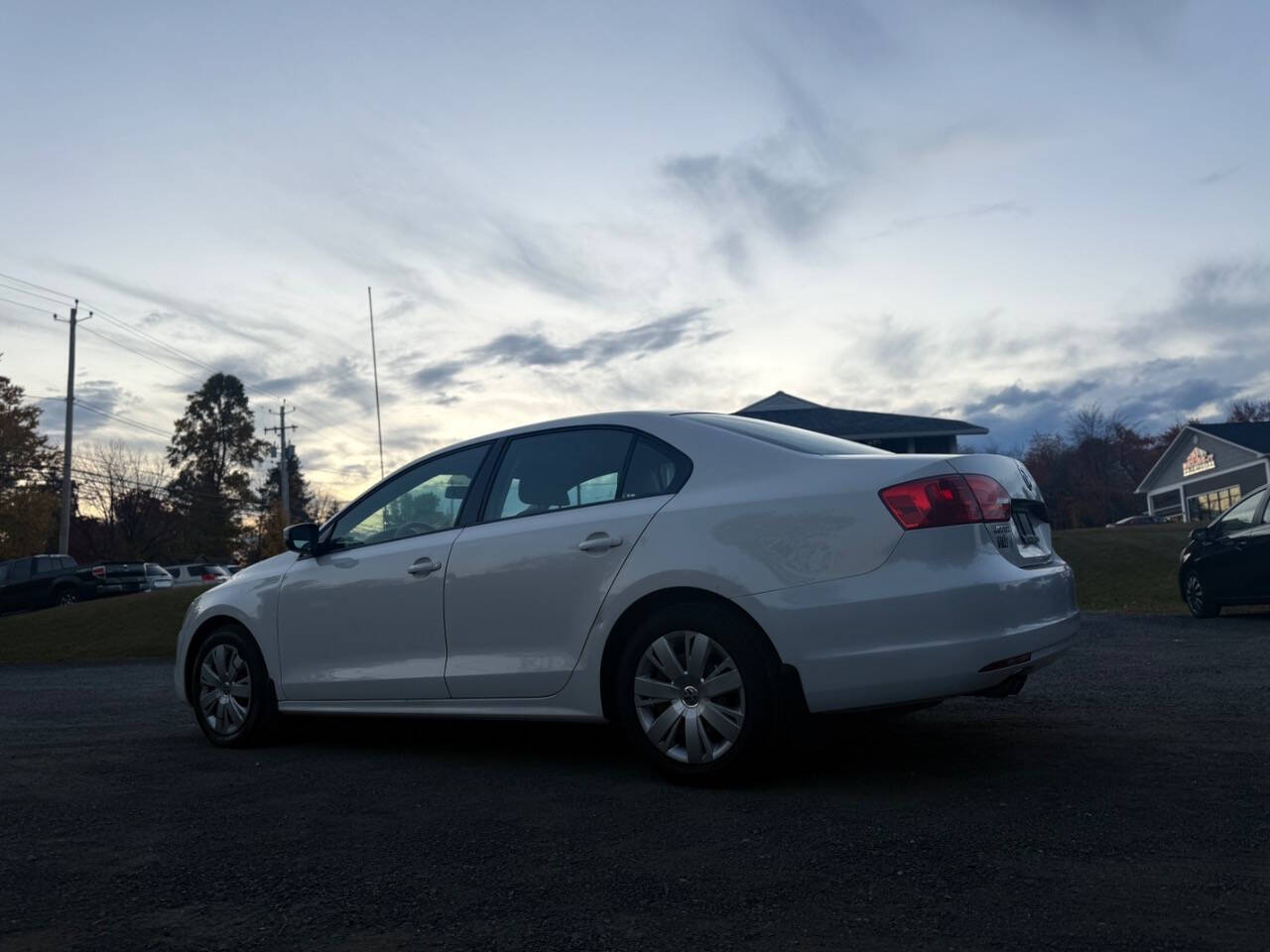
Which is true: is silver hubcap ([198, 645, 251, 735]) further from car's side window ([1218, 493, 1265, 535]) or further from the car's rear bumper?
car's side window ([1218, 493, 1265, 535])

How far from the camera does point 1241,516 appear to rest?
539 inches

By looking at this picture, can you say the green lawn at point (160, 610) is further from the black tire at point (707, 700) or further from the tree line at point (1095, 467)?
the tree line at point (1095, 467)

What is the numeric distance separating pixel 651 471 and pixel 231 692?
3.01 metres

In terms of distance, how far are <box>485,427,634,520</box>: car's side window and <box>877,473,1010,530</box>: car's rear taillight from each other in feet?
4.43

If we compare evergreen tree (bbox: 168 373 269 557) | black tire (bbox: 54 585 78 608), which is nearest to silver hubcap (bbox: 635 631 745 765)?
black tire (bbox: 54 585 78 608)

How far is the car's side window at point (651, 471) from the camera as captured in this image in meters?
5.04

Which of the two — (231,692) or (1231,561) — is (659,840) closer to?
(231,692)

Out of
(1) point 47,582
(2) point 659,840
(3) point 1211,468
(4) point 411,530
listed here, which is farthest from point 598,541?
(3) point 1211,468

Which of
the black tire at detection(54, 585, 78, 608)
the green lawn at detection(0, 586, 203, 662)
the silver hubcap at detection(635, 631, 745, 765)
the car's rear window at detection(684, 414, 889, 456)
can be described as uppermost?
the black tire at detection(54, 585, 78, 608)

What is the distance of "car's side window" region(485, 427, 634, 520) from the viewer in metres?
5.29

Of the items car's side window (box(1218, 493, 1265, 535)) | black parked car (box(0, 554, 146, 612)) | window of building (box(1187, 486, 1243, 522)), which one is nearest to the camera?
car's side window (box(1218, 493, 1265, 535))

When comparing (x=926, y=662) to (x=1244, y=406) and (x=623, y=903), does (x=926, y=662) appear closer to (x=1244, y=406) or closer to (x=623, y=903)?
(x=623, y=903)

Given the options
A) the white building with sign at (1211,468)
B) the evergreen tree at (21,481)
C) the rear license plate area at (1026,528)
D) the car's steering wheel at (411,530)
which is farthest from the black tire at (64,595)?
the white building with sign at (1211,468)

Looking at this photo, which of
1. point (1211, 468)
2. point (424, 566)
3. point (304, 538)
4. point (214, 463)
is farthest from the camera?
point (214, 463)
